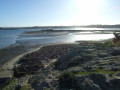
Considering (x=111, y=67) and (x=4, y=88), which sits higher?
(x=111, y=67)

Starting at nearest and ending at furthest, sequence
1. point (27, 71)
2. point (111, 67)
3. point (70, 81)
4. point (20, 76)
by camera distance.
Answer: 1. point (70, 81)
2. point (111, 67)
3. point (20, 76)
4. point (27, 71)

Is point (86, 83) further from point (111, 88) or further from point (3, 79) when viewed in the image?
point (3, 79)

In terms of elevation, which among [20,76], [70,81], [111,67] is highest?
[111,67]

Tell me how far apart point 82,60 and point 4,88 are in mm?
5141

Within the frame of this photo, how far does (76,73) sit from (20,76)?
4754 millimetres

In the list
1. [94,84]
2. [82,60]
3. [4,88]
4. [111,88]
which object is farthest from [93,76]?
[4,88]

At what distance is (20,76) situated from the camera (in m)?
8.49

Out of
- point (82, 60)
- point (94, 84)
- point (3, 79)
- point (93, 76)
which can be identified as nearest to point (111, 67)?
point (93, 76)

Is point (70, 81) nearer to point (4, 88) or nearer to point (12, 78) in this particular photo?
point (4, 88)

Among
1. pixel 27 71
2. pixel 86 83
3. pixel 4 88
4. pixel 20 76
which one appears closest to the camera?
pixel 86 83

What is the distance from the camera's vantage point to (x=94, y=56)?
7.71 m

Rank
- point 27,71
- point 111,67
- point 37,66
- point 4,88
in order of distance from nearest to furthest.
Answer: point 111,67 → point 4,88 → point 27,71 → point 37,66

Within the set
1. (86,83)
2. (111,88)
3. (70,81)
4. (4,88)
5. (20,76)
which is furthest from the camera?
(20,76)

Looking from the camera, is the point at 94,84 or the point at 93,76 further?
the point at 93,76
